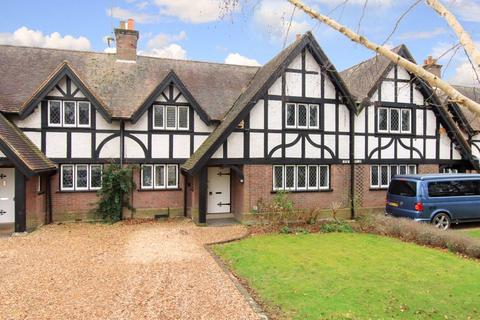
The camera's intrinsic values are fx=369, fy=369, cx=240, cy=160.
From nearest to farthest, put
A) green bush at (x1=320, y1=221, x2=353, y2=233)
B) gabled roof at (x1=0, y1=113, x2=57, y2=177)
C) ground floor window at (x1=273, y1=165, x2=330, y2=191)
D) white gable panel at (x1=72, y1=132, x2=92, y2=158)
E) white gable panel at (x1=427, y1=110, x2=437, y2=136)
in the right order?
gabled roof at (x1=0, y1=113, x2=57, y2=177)
green bush at (x1=320, y1=221, x2=353, y2=233)
white gable panel at (x1=72, y1=132, x2=92, y2=158)
ground floor window at (x1=273, y1=165, x2=330, y2=191)
white gable panel at (x1=427, y1=110, x2=437, y2=136)

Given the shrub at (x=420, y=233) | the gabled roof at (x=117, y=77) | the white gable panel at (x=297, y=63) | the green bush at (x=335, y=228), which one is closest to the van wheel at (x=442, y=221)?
the shrub at (x=420, y=233)

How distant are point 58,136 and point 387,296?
532 inches

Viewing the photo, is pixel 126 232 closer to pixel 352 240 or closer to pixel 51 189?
pixel 51 189

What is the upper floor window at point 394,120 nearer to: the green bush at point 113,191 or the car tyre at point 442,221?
the car tyre at point 442,221

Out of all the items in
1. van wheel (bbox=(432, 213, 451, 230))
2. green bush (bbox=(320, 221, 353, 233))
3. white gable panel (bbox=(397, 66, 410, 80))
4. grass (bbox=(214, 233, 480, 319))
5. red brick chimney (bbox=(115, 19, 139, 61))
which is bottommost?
grass (bbox=(214, 233, 480, 319))

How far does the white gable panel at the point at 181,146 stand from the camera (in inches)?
645

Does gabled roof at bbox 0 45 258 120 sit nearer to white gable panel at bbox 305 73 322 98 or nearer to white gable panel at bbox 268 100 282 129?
white gable panel at bbox 268 100 282 129

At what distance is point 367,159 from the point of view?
17156 millimetres

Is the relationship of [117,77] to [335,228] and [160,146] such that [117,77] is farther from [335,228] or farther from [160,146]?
[335,228]

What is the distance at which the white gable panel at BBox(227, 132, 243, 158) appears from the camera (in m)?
15.2

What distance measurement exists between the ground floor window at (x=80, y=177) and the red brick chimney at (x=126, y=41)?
6.18 meters

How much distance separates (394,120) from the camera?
1769 cm

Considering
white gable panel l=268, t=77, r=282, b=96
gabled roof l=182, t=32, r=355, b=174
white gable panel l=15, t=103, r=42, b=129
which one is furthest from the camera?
white gable panel l=268, t=77, r=282, b=96

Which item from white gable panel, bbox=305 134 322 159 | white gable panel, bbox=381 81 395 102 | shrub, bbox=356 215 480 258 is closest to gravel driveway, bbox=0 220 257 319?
white gable panel, bbox=305 134 322 159
